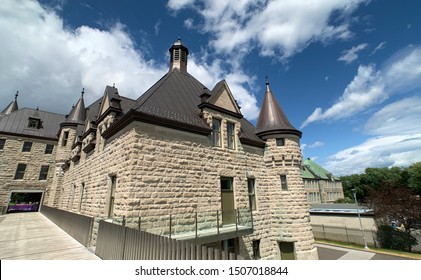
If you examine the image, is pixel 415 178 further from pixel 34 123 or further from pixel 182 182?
pixel 34 123

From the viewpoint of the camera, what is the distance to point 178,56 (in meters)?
17.9

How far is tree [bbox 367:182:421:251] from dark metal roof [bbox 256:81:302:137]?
643 inches

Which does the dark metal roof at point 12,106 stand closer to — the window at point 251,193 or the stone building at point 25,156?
the stone building at point 25,156

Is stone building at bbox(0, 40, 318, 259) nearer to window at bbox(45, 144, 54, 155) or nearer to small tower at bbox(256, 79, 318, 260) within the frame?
small tower at bbox(256, 79, 318, 260)

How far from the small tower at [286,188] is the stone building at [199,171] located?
0.06 metres

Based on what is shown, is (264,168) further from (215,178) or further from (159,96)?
(159,96)

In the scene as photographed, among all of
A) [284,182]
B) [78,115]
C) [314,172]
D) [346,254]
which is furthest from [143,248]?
A: [314,172]

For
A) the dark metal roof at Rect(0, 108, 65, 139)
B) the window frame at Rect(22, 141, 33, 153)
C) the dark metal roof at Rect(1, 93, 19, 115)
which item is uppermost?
the dark metal roof at Rect(1, 93, 19, 115)

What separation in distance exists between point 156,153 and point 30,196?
32542 millimetres

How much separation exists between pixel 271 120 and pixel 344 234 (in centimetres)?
1809

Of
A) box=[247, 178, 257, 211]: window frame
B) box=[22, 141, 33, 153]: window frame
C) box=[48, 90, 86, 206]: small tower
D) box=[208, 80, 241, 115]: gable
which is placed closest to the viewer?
box=[208, 80, 241, 115]: gable

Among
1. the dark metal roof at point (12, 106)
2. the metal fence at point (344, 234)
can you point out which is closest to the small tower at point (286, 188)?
the metal fence at point (344, 234)

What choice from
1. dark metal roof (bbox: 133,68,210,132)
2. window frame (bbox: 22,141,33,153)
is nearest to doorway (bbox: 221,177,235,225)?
dark metal roof (bbox: 133,68,210,132)

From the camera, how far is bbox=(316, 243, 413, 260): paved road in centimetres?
1641
